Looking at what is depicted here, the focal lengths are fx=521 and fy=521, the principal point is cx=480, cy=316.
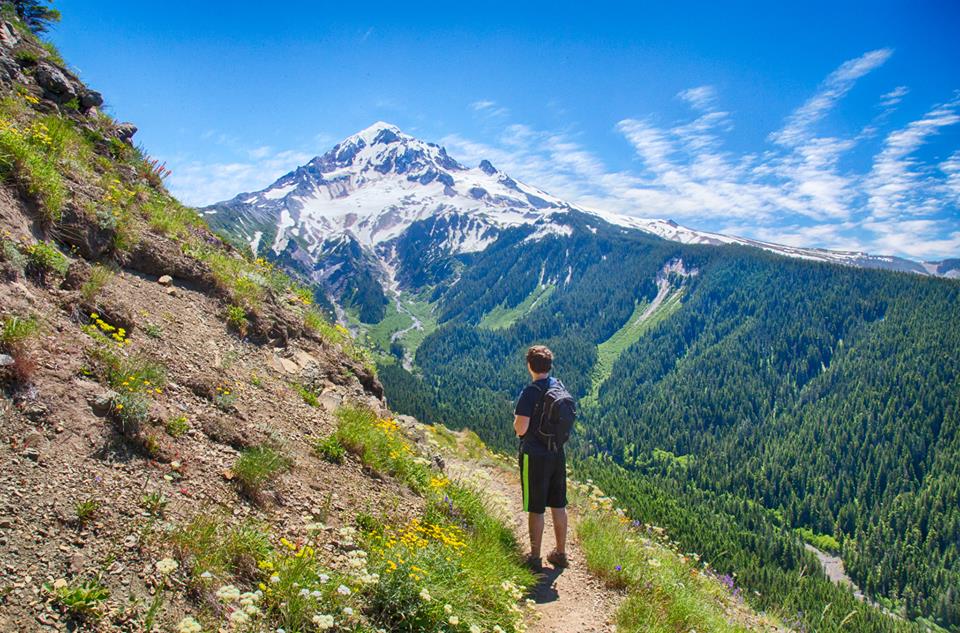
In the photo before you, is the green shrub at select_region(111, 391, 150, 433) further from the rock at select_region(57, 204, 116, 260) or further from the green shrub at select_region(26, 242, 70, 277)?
the rock at select_region(57, 204, 116, 260)

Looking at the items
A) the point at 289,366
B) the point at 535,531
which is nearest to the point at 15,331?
the point at 289,366

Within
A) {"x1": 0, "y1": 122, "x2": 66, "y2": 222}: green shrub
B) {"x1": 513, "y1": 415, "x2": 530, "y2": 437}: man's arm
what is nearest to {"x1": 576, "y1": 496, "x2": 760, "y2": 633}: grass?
{"x1": 513, "y1": 415, "x2": 530, "y2": 437}: man's arm

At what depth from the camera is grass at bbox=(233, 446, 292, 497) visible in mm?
6590

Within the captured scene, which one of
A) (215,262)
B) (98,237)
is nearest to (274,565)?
(98,237)

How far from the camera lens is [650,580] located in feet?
27.5

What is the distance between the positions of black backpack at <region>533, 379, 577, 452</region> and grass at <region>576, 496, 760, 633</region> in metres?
2.27

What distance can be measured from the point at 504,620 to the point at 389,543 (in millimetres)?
1644

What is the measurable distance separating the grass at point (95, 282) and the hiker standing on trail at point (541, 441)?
6738 mm

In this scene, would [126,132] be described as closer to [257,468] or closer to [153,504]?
[257,468]

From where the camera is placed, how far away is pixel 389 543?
21.3 feet

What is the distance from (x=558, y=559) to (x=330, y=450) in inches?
168

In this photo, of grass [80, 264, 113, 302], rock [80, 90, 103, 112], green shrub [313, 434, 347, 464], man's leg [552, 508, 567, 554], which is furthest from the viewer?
rock [80, 90, 103, 112]

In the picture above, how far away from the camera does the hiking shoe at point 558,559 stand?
29.0 feet

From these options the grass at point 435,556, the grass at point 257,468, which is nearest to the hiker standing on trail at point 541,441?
the grass at point 435,556
